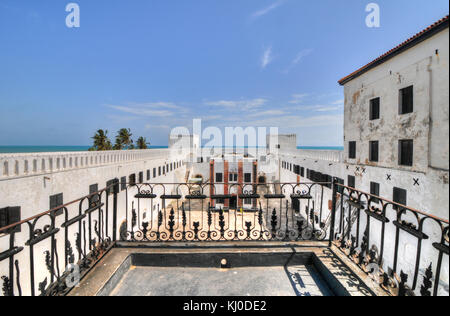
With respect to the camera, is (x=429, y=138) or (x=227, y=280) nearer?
(x=227, y=280)

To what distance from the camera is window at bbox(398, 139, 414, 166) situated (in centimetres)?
1112

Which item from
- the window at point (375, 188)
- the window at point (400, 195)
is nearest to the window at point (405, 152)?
the window at point (400, 195)

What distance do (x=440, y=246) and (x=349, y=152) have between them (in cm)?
1654

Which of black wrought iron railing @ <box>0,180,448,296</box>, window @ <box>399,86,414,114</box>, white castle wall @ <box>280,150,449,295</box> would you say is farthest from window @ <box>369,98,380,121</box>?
black wrought iron railing @ <box>0,180,448,296</box>

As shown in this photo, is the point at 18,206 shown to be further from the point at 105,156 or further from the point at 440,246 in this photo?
the point at 440,246

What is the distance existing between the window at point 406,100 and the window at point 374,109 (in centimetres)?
191

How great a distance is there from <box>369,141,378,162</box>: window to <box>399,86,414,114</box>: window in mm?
2864

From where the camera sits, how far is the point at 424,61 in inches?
395

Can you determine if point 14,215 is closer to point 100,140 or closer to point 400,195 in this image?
point 400,195

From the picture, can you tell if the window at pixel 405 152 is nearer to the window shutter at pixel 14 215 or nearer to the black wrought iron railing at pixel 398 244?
the black wrought iron railing at pixel 398 244

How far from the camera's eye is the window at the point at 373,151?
1392 centimetres

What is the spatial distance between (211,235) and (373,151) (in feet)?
41.1
